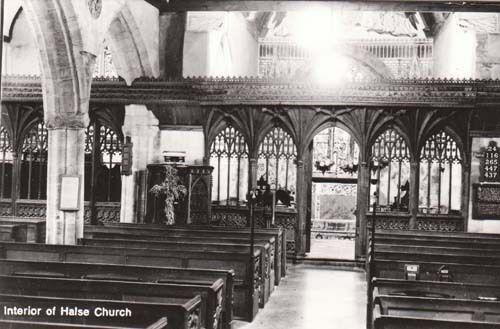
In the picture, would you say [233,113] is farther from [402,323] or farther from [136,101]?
[402,323]

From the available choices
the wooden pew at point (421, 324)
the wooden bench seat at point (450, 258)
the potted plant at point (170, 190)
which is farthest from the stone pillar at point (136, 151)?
the wooden pew at point (421, 324)

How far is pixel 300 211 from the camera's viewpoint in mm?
13578

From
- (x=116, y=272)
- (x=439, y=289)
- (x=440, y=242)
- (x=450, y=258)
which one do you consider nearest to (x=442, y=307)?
(x=439, y=289)

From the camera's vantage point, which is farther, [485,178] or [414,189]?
[414,189]

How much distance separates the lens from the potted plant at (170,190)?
12.8 meters

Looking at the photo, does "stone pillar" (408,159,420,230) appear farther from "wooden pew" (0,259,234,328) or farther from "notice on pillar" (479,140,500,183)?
"wooden pew" (0,259,234,328)

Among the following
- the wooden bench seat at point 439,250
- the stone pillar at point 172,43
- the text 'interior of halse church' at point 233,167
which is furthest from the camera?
the stone pillar at point 172,43

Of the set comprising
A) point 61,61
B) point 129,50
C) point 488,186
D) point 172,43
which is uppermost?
point 172,43

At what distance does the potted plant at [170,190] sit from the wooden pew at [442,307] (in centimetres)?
794

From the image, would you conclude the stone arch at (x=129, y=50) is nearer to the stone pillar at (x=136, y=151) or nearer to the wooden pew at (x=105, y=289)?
the stone pillar at (x=136, y=151)

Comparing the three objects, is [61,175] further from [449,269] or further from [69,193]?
[449,269]

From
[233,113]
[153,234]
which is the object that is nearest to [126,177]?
[233,113]

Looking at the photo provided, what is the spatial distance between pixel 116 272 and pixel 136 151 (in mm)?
7359

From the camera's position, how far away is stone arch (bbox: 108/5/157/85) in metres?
12.8
